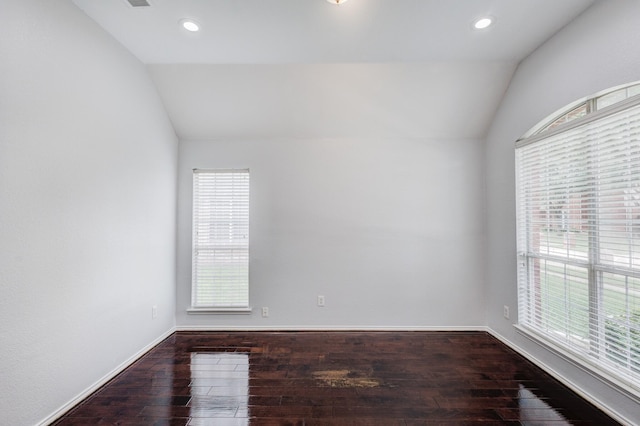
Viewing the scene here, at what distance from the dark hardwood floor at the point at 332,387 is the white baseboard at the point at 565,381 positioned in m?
0.04

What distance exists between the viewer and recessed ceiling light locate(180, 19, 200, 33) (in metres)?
2.14

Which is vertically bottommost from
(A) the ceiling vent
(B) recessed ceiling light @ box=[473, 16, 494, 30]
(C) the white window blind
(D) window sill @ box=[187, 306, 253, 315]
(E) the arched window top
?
(D) window sill @ box=[187, 306, 253, 315]

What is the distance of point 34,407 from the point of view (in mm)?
1768

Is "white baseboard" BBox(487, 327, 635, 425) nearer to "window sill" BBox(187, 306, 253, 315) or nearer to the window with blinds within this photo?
the window with blinds

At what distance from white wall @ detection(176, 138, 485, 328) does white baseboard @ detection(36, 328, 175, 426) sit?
57cm

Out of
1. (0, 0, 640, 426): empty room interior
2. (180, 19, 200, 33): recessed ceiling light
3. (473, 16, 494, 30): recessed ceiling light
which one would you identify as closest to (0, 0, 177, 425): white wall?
(0, 0, 640, 426): empty room interior

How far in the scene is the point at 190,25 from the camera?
7.14ft

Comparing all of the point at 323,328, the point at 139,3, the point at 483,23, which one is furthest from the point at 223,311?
the point at 483,23

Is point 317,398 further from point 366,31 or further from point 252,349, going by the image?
point 366,31

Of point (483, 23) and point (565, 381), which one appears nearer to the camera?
point (483, 23)

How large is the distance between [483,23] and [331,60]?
1254mm

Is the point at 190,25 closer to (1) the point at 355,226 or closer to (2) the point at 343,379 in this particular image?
(1) the point at 355,226

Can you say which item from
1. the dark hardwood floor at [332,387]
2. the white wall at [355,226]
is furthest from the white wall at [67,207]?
the white wall at [355,226]

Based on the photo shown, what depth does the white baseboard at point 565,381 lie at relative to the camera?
6.25 ft
